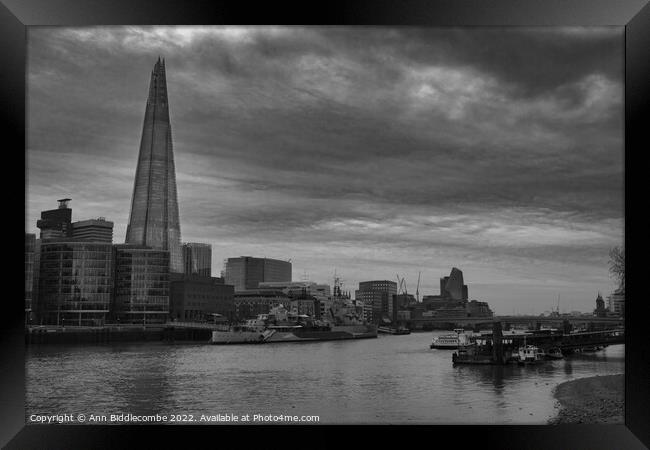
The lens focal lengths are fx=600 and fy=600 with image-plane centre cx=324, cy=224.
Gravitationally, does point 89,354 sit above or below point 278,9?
below

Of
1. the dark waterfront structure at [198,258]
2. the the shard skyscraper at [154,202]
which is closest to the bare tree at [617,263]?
the dark waterfront structure at [198,258]

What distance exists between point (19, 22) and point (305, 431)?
3.67 meters

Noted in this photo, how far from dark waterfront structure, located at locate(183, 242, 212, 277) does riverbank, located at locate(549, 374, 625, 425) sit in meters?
7.50

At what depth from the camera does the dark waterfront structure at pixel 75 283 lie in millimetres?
15711

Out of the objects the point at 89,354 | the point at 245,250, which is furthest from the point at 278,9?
the point at 89,354

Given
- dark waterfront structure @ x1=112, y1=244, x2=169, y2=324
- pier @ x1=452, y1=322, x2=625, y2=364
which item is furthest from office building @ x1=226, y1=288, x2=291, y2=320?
pier @ x1=452, y1=322, x2=625, y2=364

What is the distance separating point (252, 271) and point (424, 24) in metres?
9.88

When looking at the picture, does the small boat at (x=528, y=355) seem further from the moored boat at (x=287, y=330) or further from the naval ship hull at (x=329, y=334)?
the naval ship hull at (x=329, y=334)

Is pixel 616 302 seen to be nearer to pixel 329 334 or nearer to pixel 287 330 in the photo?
pixel 287 330

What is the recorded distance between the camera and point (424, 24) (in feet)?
14.3

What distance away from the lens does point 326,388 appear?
320 inches

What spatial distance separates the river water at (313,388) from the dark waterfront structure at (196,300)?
6774 millimetres

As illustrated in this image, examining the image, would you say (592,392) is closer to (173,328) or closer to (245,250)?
(245,250)

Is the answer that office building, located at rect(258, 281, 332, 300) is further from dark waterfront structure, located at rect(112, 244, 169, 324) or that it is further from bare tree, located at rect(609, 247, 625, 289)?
bare tree, located at rect(609, 247, 625, 289)
